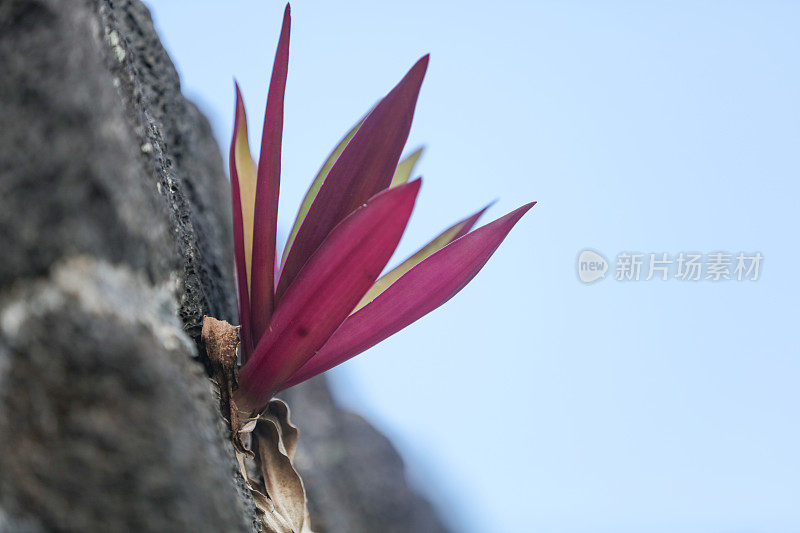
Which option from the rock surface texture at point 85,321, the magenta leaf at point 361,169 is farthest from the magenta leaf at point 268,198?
the rock surface texture at point 85,321

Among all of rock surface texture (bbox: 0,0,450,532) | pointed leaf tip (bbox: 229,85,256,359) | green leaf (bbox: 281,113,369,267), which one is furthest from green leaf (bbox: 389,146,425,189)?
rock surface texture (bbox: 0,0,450,532)

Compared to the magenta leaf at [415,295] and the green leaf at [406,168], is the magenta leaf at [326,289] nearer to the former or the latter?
the magenta leaf at [415,295]

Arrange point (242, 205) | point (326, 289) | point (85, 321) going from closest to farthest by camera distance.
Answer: point (85, 321) → point (326, 289) → point (242, 205)

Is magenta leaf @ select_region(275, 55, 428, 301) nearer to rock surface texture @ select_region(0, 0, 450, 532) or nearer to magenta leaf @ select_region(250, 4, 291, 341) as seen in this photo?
magenta leaf @ select_region(250, 4, 291, 341)

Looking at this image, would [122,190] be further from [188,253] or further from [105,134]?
[188,253]

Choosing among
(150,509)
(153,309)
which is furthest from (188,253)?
(150,509)

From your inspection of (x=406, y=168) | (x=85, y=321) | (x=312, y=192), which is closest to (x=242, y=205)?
(x=312, y=192)

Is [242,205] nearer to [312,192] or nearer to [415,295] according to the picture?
[312,192]
